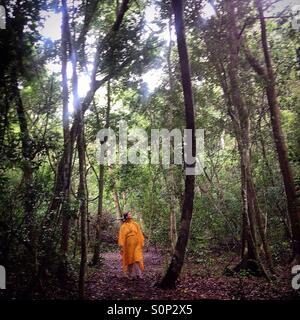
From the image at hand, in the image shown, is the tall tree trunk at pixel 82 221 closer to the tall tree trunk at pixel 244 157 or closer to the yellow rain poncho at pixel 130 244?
the yellow rain poncho at pixel 130 244

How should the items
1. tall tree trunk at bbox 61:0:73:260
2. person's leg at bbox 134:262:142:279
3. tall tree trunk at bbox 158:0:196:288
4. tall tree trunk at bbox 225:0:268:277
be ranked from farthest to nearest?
1. person's leg at bbox 134:262:142:279
2. tall tree trunk at bbox 225:0:268:277
3. tall tree trunk at bbox 158:0:196:288
4. tall tree trunk at bbox 61:0:73:260

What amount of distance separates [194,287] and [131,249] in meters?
2.48

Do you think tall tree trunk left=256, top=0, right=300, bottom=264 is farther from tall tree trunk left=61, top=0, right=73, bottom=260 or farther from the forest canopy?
tall tree trunk left=61, top=0, right=73, bottom=260

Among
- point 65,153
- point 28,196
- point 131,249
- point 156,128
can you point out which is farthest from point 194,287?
point 156,128

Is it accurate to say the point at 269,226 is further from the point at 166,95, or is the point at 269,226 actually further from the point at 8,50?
the point at 8,50

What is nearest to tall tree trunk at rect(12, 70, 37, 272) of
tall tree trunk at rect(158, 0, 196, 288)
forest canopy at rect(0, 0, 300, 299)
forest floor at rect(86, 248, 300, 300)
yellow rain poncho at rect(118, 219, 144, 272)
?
forest canopy at rect(0, 0, 300, 299)

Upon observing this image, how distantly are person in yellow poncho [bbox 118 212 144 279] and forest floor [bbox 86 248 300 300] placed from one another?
1.08ft

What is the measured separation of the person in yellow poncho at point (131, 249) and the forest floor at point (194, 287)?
0.33m

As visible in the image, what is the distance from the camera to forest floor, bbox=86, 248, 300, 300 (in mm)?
9086

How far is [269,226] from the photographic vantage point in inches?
642

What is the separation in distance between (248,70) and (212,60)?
4.18 feet

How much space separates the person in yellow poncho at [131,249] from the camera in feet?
38.7

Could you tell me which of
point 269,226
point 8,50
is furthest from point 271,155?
point 8,50

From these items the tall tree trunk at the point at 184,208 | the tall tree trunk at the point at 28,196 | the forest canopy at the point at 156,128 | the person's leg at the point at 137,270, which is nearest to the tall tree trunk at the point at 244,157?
the forest canopy at the point at 156,128
